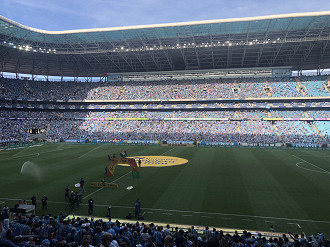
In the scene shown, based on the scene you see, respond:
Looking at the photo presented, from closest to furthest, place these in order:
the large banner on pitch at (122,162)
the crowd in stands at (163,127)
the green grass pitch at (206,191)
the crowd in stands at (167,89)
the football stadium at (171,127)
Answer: the green grass pitch at (206,191)
the football stadium at (171,127)
the large banner on pitch at (122,162)
the crowd in stands at (163,127)
the crowd in stands at (167,89)

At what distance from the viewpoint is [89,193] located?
21453mm

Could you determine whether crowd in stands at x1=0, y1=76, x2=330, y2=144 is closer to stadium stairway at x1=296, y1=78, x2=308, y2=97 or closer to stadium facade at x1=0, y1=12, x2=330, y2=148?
stadium stairway at x1=296, y1=78, x2=308, y2=97

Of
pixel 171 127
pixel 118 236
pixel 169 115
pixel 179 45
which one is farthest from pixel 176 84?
pixel 118 236

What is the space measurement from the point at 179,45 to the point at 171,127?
2263 cm

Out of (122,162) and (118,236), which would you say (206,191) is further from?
(118,236)

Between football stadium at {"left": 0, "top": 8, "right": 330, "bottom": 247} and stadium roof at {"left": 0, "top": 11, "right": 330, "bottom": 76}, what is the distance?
41 cm

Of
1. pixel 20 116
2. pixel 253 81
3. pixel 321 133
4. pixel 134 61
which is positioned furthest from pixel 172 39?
pixel 20 116

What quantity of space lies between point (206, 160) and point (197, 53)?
37315 millimetres

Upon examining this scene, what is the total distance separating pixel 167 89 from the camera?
7769cm

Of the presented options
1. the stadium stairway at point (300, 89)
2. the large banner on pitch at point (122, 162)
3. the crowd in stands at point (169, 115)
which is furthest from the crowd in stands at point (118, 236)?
the stadium stairway at point (300, 89)

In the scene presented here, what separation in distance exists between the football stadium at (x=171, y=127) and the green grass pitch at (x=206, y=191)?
0.15 meters

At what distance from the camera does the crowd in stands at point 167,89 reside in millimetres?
68938

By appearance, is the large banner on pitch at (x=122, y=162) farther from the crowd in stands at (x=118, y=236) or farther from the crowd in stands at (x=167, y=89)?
the crowd in stands at (x=167, y=89)

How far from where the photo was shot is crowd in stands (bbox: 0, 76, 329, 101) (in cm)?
6894
